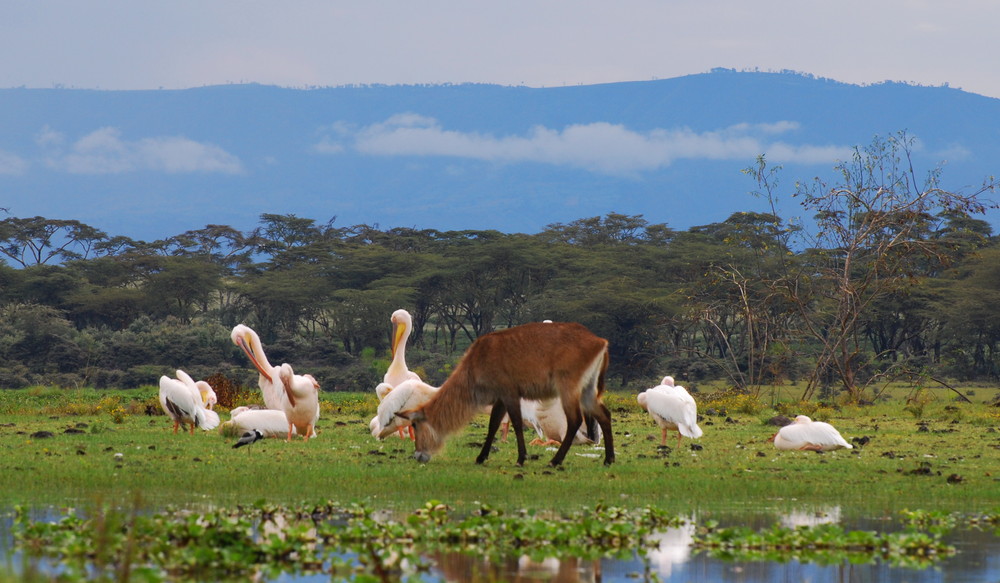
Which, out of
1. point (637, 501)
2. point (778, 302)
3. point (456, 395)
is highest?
point (778, 302)

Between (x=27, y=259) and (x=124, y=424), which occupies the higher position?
(x=27, y=259)

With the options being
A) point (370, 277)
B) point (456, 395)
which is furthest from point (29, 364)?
point (456, 395)

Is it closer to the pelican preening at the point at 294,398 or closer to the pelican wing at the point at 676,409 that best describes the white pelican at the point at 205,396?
the pelican preening at the point at 294,398

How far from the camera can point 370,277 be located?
187ft

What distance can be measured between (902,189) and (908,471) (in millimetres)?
17187

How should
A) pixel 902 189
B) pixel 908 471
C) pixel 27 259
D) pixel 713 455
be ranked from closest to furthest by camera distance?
1. pixel 908 471
2. pixel 713 455
3. pixel 902 189
4. pixel 27 259

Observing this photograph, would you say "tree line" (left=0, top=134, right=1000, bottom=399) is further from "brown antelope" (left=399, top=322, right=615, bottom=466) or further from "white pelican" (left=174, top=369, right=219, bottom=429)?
"brown antelope" (left=399, top=322, right=615, bottom=466)

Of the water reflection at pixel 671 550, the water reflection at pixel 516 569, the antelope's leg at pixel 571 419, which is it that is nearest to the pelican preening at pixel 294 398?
the antelope's leg at pixel 571 419

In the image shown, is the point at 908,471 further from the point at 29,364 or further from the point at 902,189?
the point at 29,364

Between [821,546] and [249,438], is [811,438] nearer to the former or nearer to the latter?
[249,438]

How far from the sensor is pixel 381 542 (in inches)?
301

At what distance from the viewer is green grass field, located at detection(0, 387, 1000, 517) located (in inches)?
403

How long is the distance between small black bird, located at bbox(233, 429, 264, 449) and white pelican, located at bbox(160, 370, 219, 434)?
1.46 metres

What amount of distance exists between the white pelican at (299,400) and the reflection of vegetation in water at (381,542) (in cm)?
577
